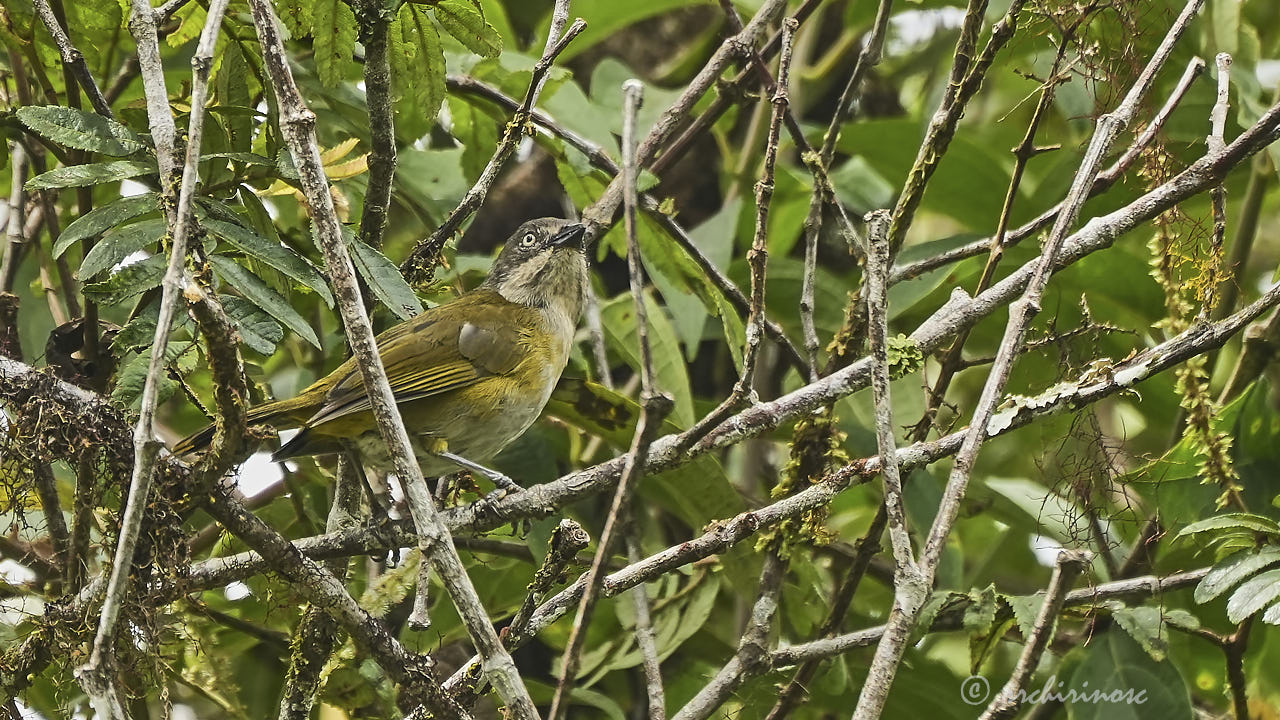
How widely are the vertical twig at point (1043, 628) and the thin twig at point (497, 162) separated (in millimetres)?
1579

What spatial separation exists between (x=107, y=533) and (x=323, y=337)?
1.37m

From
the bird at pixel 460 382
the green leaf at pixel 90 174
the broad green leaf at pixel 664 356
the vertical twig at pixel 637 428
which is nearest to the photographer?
the vertical twig at pixel 637 428

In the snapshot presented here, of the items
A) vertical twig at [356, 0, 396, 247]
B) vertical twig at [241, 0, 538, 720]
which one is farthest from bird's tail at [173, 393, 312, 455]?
vertical twig at [241, 0, 538, 720]

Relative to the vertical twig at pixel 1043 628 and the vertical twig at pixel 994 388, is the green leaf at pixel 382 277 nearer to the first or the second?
the vertical twig at pixel 994 388

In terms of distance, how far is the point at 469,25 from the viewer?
115 inches

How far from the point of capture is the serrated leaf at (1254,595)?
8.75ft

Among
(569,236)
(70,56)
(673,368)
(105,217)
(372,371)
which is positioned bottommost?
(372,371)

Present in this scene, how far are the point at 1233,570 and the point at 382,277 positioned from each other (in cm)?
192

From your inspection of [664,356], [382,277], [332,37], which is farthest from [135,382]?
[664,356]

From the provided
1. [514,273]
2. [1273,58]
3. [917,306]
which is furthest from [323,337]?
[1273,58]

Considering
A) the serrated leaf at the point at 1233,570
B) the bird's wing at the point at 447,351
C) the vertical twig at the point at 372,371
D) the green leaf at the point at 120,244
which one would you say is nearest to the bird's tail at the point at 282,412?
the bird's wing at the point at 447,351

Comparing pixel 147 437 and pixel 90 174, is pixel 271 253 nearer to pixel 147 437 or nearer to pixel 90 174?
pixel 90 174

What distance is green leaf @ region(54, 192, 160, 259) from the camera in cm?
243

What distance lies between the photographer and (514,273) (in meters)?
4.61
